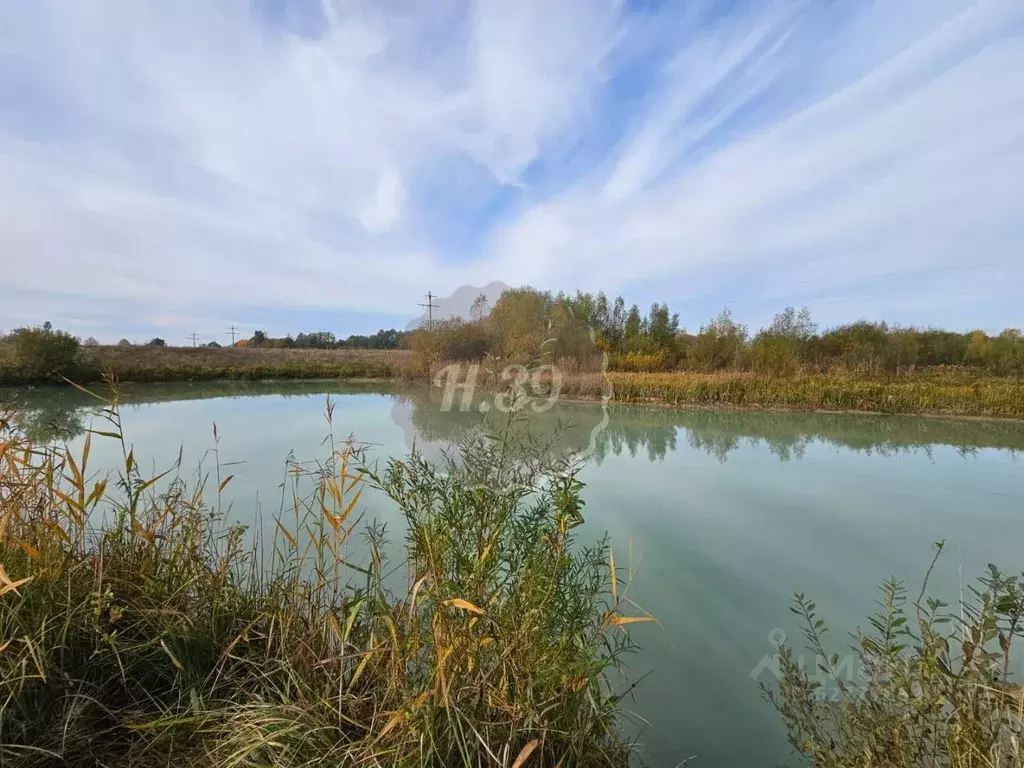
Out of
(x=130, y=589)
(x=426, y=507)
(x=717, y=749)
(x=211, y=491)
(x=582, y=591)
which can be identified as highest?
(x=426, y=507)

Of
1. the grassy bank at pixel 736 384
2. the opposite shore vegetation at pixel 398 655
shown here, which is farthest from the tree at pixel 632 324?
the opposite shore vegetation at pixel 398 655

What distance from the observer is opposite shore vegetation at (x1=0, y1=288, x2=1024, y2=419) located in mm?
11805

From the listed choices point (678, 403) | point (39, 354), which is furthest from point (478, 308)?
point (39, 354)

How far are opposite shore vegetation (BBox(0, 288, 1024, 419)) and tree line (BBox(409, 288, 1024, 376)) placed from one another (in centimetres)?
6

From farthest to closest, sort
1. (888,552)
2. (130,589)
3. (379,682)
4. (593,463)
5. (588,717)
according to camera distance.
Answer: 1. (593,463)
2. (888,552)
3. (130,589)
4. (379,682)
5. (588,717)

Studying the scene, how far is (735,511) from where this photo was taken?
4.65 m

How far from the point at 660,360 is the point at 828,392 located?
8.53 m

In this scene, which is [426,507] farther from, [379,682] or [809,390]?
[809,390]

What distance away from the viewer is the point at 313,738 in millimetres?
1238

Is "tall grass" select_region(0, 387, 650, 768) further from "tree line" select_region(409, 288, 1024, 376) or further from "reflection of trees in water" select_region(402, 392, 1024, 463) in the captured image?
"tree line" select_region(409, 288, 1024, 376)

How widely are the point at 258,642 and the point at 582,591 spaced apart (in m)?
1.27

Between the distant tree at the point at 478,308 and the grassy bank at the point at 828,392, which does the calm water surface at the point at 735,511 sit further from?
the distant tree at the point at 478,308

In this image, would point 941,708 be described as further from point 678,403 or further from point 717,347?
point 717,347

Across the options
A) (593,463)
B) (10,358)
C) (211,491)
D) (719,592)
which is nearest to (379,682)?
(719,592)
